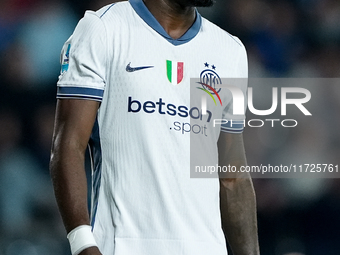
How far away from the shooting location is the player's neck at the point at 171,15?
2.31m

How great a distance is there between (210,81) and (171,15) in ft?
0.94

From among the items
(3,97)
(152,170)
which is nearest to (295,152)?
(3,97)

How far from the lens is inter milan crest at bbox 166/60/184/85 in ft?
7.14

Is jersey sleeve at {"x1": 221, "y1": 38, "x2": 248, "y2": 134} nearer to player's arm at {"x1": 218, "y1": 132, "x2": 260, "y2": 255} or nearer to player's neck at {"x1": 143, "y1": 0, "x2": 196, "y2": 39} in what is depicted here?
player's arm at {"x1": 218, "y1": 132, "x2": 260, "y2": 255}

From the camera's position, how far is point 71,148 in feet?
6.48

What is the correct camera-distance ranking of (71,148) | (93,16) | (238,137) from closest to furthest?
(71,148) → (93,16) → (238,137)

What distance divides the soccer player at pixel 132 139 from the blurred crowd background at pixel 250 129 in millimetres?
2705

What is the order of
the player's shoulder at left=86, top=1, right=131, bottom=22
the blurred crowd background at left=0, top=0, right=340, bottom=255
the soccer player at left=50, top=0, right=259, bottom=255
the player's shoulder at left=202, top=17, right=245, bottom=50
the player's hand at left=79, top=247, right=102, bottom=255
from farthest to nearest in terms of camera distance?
the blurred crowd background at left=0, top=0, right=340, bottom=255 → the player's shoulder at left=202, top=17, right=245, bottom=50 → the player's shoulder at left=86, top=1, right=131, bottom=22 → the soccer player at left=50, top=0, right=259, bottom=255 → the player's hand at left=79, top=247, right=102, bottom=255

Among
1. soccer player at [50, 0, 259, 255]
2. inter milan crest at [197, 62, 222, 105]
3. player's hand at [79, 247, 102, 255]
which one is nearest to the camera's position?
player's hand at [79, 247, 102, 255]

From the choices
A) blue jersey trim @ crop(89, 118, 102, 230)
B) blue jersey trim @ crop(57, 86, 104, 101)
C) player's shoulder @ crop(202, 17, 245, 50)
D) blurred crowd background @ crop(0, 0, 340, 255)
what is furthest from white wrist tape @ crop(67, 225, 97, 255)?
blurred crowd background @ crop(0, 0, 340, 255)

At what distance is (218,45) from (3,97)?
279 cm

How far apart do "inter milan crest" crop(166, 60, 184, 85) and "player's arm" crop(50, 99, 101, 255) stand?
29cm

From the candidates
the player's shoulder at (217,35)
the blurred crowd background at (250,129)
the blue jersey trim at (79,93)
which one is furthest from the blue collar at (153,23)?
the blurred crowd background at (250,129)

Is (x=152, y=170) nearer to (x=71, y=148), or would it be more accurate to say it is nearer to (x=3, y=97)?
(x=71, y=148)
